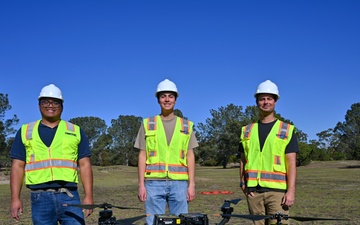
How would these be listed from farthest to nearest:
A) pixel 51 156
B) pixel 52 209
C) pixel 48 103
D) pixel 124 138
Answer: pixel 124 138, pixel 48 103, pixel 51 156, pixel 52 209

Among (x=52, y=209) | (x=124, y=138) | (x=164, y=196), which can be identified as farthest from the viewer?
(x=124, y=138)

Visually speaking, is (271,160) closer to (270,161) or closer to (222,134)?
(270,161)

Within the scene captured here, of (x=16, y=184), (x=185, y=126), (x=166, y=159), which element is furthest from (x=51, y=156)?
(x=185, y=126)

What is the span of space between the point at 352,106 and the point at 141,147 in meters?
89.6

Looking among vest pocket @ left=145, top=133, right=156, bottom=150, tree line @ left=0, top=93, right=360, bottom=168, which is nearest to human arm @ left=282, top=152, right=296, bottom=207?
vest pocket @ left=145, top=133, right=156, bottom=150

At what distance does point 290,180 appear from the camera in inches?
241

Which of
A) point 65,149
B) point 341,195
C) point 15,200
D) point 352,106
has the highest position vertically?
point 352,106

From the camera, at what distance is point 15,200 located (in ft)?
18.4

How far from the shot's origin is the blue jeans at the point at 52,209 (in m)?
5.48

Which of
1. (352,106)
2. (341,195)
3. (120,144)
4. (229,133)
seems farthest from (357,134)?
(341,195)

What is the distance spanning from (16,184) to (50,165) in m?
0.52

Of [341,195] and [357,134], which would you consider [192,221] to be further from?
[357,134]

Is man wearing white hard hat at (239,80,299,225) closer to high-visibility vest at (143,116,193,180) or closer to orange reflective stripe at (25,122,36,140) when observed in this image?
high-visibility vest at (143,116,193,180)

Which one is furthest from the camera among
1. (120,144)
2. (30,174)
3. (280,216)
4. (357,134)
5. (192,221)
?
(120,144)
